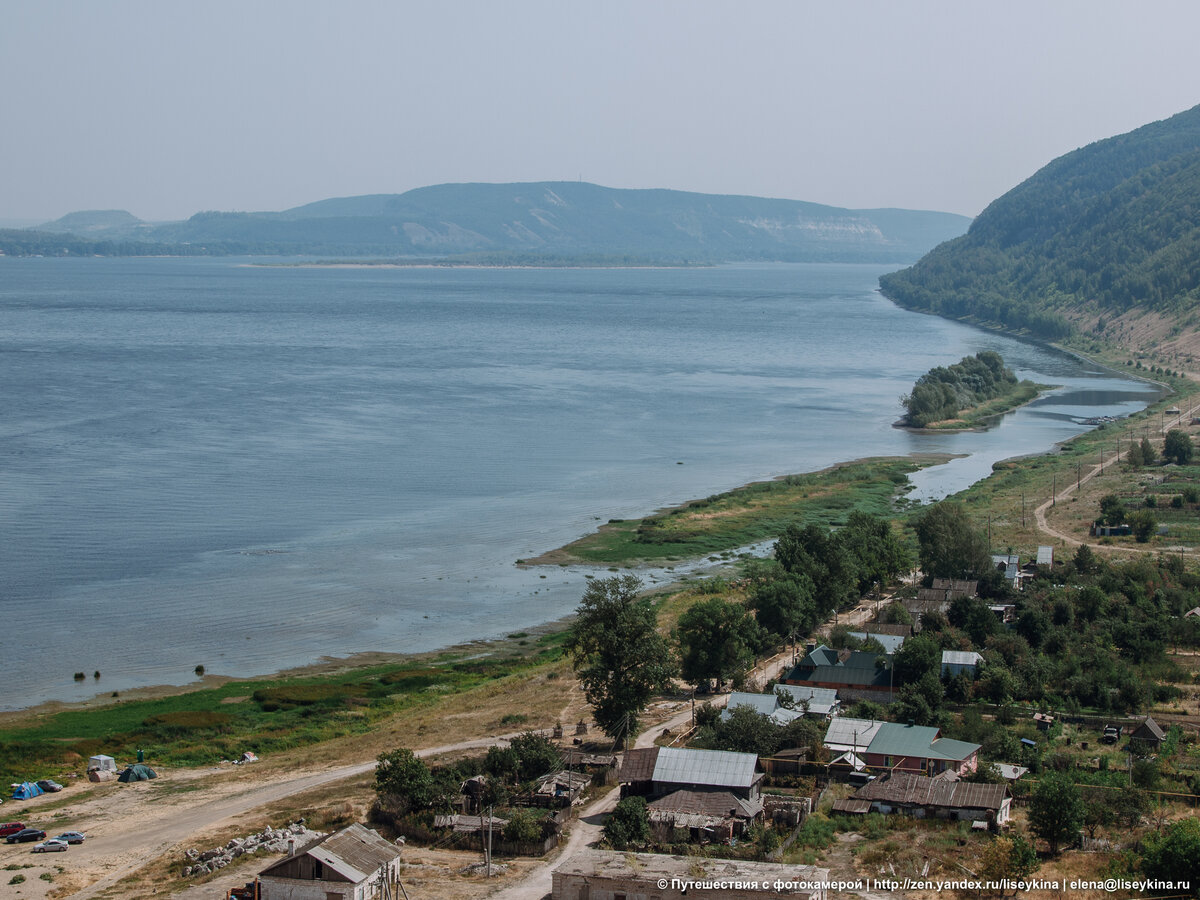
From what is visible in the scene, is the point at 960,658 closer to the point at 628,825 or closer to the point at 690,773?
the point at 690,773

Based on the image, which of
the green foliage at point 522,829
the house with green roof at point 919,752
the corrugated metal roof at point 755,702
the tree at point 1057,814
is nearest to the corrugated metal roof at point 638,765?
the green foliage at point 522,829

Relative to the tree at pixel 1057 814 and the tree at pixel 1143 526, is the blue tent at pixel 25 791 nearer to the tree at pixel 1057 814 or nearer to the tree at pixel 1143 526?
the tree at pixel 1057 814

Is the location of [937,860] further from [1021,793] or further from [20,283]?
[20,283]

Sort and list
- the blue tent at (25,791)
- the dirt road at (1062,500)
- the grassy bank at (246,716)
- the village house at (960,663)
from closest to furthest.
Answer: the blue tent at (25,791) < the grassy bank at (246,716) < the village house at (960,663) < the dirt road at (1062,500)

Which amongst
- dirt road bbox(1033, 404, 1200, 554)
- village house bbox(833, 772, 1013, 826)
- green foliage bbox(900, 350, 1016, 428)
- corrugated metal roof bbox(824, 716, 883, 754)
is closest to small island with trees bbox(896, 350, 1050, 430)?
green foliage bbox(900, 350, 1016, 428)

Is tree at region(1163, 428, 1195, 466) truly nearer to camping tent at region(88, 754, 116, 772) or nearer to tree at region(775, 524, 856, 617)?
tree at region(775, 524, 856, 617)
